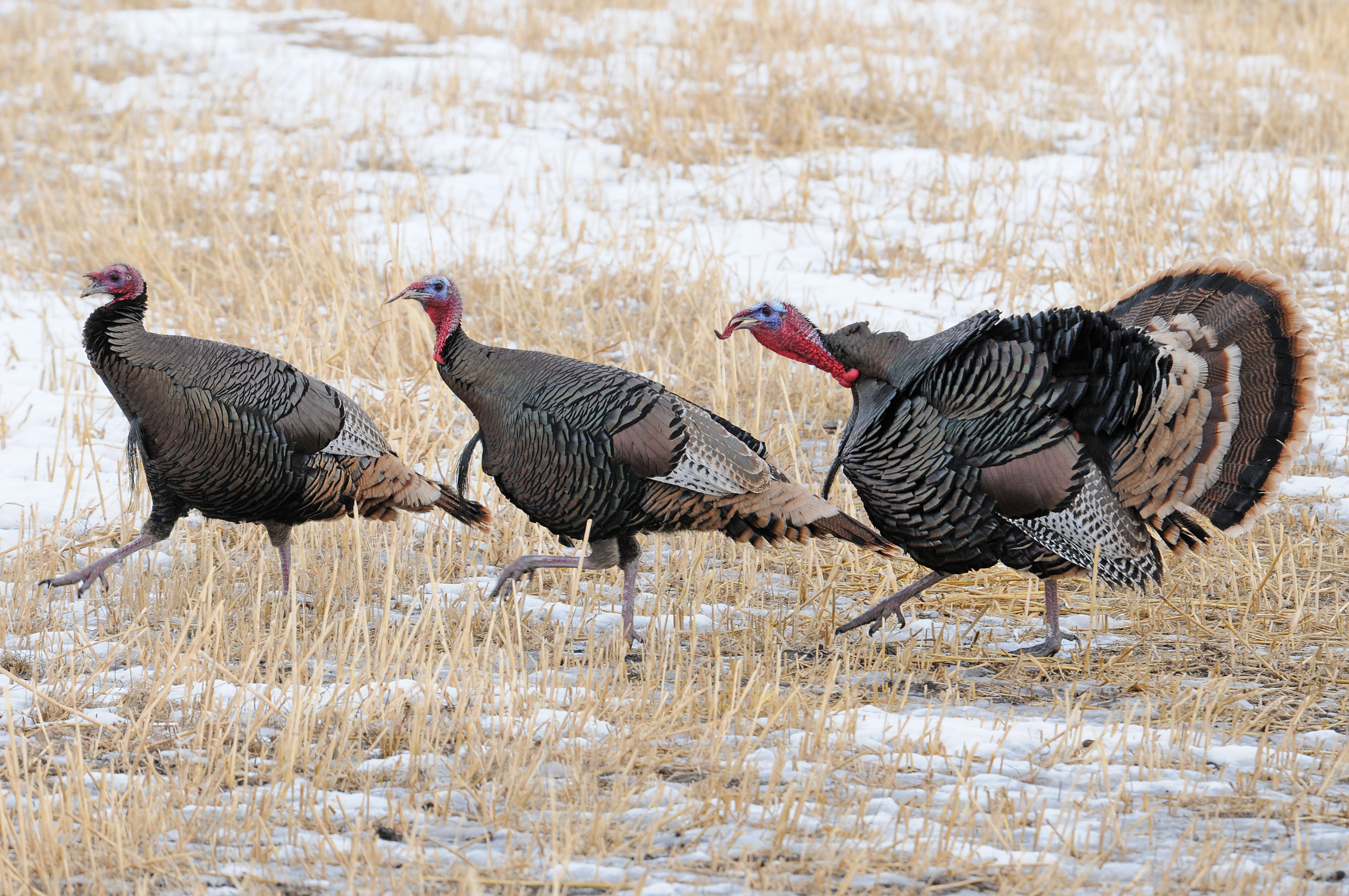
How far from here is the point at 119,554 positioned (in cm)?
424

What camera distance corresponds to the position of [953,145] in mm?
9820

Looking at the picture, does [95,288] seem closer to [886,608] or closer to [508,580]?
[508,580]

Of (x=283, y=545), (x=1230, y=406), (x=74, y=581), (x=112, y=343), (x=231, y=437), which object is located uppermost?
(x=1230, y=406)

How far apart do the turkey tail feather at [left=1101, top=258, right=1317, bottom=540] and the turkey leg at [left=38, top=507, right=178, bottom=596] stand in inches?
120

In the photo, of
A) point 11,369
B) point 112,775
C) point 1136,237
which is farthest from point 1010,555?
point 11,369

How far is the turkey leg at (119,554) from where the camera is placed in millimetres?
4223

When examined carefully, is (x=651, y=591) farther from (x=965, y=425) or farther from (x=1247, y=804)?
(x=1247, y=804)

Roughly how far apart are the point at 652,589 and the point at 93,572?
1.85 metres

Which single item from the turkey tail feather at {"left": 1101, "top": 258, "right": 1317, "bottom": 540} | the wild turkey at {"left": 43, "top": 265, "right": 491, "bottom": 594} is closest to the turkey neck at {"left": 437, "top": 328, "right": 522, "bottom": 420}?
the wild turkey at {"left": 43, "top": 265, "right": 491, "bottom": 594}

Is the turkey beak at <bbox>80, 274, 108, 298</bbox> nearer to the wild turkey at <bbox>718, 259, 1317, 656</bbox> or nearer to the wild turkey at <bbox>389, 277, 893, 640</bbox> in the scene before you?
the wild turkey at <bbox>389, 277, 893, 640</bbox>

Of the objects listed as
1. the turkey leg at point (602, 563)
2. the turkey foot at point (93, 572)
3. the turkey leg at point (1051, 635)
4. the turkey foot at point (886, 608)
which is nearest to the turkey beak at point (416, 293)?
the turkey leg at point (602, 563)

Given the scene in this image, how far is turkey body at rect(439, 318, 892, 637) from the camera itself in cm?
395

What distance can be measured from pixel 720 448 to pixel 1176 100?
7.81 m

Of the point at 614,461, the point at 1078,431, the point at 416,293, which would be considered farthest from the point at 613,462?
the point at 1078,431
